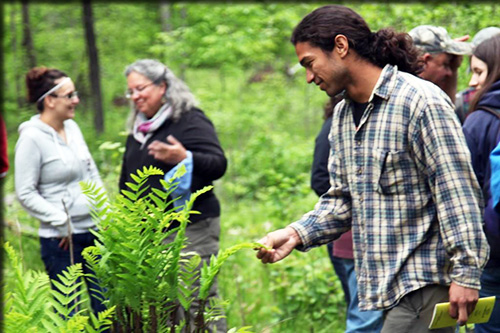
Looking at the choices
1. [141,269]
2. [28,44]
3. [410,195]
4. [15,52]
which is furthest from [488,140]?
[15,52]

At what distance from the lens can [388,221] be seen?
2.54 m

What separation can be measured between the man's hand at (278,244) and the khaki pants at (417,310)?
0.50 metres

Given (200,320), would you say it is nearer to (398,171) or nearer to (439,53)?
(398,171)

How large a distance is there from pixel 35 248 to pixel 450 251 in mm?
5074

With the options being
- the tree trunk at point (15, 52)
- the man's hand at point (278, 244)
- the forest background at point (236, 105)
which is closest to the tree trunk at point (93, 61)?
the forest background at point (236, 105)

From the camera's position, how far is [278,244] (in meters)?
2.76

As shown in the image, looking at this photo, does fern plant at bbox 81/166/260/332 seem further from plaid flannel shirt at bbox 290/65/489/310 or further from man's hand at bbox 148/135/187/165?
man's hand at bbox 148/135/187/165

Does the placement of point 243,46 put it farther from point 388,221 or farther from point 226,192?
point 388,221

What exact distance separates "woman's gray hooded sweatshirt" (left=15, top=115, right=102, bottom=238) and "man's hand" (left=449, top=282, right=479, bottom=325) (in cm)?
257

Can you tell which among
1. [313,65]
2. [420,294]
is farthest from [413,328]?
[313,65]

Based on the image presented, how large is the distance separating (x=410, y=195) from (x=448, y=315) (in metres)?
0.48

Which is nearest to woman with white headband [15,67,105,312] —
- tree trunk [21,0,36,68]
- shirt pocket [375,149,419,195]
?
shirt pocket [375,149,419,195]

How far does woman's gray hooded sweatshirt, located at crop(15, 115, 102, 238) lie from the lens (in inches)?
164

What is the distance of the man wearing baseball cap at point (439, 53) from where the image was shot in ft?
12.3
